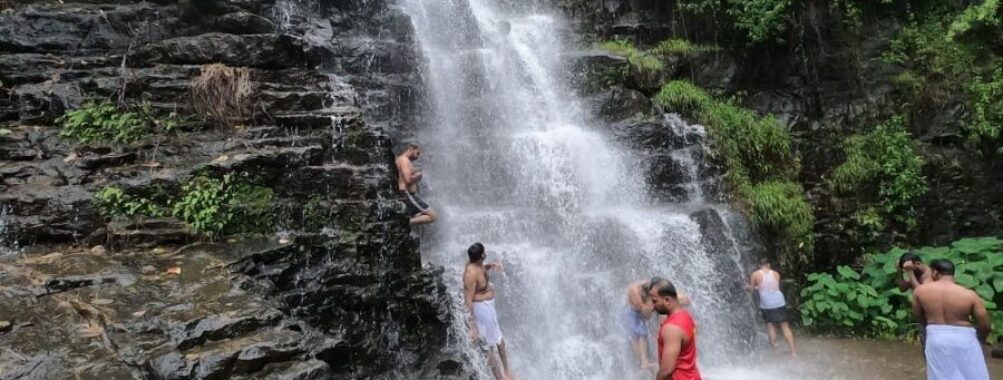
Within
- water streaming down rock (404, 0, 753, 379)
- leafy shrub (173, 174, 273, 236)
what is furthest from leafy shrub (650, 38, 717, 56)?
leafy shrub (173, 174, 273, 236)

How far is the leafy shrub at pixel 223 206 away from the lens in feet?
20.9

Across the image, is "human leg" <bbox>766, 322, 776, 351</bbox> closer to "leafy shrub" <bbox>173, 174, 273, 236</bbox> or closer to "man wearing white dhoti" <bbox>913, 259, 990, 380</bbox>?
"man wearing white dhoti" <bbox>913, 259, 990, 380</bbox>

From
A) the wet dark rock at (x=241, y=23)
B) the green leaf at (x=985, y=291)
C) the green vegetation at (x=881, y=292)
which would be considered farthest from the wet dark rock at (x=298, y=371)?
the green leaf at (x=985, y=291)

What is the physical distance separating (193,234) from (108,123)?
87.5 inches

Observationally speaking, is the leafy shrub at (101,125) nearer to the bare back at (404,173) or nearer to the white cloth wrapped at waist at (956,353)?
the bare back at (404,173)

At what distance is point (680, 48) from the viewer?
45.0 ft

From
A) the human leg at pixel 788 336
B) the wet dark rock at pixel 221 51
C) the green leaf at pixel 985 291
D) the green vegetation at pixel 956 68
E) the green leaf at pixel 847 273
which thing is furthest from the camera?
the green vegetation at pixel 956 68

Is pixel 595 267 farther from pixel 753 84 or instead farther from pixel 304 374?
pixel 753 84

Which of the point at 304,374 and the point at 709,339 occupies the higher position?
the point at 304,374

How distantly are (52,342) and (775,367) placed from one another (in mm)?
8108

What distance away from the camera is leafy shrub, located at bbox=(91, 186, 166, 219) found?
6.24 metres

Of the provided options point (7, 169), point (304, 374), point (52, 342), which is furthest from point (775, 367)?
point (7, 169)

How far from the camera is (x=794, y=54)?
13.3 metres

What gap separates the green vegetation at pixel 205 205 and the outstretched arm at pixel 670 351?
4339 millimetres
